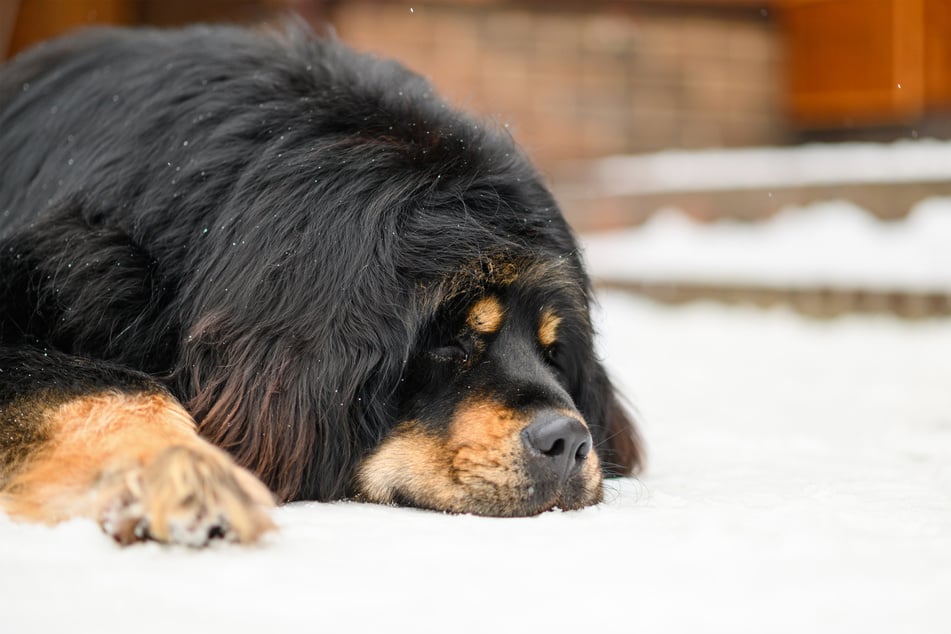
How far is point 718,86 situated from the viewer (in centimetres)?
963

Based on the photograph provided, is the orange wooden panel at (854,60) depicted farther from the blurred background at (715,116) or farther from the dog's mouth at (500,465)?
the dog's mouth at (500,465)

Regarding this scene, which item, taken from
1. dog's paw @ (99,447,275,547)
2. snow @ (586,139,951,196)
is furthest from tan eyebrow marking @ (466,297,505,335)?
snow @ (586,139,951,196)

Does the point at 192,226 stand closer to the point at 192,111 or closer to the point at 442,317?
the point at 192,111

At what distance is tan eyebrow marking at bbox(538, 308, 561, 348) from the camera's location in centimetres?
285

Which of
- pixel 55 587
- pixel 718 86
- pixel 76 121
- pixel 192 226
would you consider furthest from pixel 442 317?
pixel 718 86

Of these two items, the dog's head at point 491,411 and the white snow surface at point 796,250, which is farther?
the white snow surface at point 796,250

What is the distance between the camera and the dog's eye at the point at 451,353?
8.70 ft

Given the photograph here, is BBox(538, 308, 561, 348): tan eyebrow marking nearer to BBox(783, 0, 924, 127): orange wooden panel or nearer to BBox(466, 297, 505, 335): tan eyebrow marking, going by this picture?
BBox(466, 297, 505, 335): tan eyebrow marking

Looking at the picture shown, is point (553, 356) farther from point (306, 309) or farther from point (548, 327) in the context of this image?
point (306, 309)

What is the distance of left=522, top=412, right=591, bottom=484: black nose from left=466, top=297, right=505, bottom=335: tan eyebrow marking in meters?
0.31

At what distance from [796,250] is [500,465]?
5028 mm

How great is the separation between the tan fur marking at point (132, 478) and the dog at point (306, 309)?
0.01 m

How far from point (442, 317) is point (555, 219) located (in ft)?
1.82

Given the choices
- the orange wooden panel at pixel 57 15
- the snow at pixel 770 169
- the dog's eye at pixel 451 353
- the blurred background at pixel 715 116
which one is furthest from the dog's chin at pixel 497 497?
the orange wooden panel at pixel 57 15
